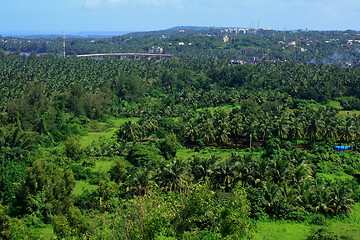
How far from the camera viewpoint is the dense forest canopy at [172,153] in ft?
107

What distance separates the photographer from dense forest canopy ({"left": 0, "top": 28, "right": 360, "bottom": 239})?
32.5 m

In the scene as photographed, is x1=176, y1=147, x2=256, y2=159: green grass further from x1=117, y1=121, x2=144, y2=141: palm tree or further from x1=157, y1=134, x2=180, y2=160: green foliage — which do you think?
x1=117, y1=121, x2=144, y2=141: palm tree

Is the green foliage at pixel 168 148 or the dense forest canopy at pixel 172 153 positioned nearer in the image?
the dense forest canopy at pixel 172 153

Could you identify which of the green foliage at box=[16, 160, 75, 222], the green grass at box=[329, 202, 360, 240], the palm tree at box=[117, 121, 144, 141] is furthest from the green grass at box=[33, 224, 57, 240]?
the palm tree at box=[117, 121, 144, 141]

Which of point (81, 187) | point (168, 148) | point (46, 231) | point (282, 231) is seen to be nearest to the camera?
point (46, 231)

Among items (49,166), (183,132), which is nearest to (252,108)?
(183,132)

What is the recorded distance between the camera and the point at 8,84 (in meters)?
104

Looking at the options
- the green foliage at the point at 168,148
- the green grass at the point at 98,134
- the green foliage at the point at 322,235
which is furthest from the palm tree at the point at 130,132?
the green foliage at the point at 322,235

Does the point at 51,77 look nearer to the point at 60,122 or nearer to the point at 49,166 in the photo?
the point at 60,122

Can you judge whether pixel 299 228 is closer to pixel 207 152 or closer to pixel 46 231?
pixel 46 231

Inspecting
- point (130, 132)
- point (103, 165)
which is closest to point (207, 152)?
point (130, 132)

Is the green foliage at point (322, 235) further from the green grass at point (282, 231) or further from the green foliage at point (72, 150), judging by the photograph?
the green foliage at point (72, 150)

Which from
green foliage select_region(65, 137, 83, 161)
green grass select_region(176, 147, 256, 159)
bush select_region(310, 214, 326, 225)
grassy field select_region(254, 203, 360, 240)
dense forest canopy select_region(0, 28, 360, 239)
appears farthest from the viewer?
green grass select_region(176, 147, 256, 159)

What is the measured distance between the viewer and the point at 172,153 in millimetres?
63219
